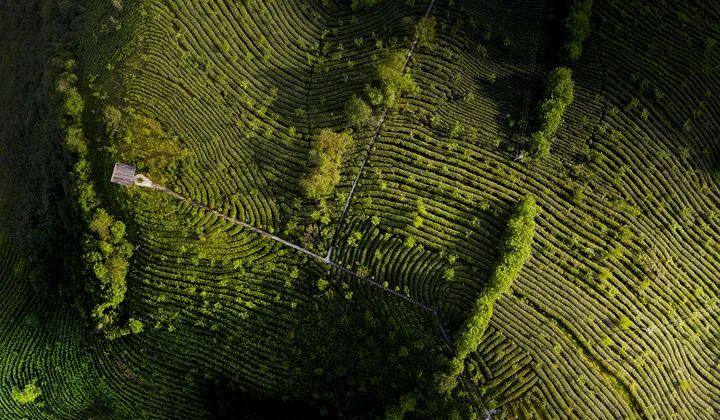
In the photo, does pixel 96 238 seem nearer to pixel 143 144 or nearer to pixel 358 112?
pixel 143 144

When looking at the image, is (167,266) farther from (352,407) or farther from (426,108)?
(426,108)

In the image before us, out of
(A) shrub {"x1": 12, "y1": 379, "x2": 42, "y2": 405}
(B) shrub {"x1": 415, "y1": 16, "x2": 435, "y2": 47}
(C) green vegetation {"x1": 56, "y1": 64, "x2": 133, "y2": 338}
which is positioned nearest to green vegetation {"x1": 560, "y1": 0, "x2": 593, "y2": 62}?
(B) shrub {"x1": 415, "y1": 16, "x2": 435, "y2": 47}

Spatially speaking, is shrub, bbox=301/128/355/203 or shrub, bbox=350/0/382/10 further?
shrub, bbox=350/0/382/10

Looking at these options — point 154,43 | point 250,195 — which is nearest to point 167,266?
point 250,195

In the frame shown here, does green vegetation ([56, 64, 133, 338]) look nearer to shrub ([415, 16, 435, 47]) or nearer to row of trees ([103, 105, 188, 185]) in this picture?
row of trees ([103, 105, 188, 185])

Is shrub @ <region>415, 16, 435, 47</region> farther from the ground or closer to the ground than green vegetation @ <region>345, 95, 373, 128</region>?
farther from the ground

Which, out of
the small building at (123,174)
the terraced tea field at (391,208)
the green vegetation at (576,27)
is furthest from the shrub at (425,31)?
the small building at (123,174)
